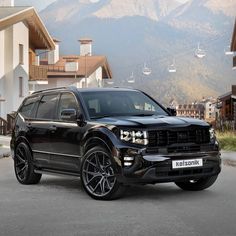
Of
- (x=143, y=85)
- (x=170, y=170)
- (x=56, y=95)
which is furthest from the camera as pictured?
(x=143, y=85)

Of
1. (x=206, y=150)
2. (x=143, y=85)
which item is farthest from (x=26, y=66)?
(x=143, y=85)

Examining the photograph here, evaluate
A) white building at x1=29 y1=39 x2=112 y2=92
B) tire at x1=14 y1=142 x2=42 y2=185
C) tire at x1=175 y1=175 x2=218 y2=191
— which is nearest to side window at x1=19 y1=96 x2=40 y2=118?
tire at x1=14 y1=142 x2=42 y2=185

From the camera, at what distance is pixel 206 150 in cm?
1066

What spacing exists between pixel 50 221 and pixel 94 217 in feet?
1.93

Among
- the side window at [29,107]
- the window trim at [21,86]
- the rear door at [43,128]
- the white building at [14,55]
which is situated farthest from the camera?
the window trim at [21,86]

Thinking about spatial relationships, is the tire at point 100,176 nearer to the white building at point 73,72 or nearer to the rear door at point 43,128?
the rear door at point 43,128

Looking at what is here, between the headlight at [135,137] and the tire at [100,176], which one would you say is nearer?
the headlight at [135,137]

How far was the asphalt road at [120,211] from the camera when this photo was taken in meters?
7.85

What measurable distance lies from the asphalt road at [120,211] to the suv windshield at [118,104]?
4.11ft

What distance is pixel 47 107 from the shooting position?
12469mm

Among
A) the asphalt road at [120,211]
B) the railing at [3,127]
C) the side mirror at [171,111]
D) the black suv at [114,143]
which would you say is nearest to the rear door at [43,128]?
the black suv at [114,143]

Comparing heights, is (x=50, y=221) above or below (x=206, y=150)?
below

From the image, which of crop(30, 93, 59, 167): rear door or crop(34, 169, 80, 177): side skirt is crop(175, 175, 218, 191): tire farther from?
crop(30, 93, 59, 167): rear door

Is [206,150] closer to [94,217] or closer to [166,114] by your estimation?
[166,114]
